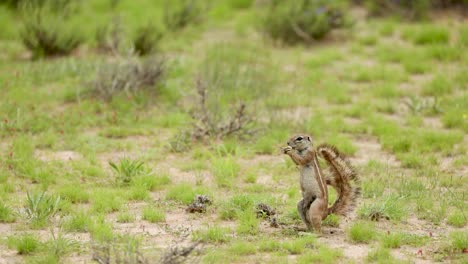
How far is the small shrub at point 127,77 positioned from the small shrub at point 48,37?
1.65m

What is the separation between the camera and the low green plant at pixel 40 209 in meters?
7.16

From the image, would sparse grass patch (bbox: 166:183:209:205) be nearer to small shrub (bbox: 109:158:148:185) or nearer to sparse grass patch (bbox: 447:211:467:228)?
small shrub (bbox: 109:158:148:185)

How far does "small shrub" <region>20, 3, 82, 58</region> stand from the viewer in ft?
40.2

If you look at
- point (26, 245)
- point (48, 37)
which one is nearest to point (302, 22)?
point (48, 37)

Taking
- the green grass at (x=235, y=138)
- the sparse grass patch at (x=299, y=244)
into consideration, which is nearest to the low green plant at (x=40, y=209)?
the green grass at (x=235, y=138)

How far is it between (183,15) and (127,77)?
3.25m

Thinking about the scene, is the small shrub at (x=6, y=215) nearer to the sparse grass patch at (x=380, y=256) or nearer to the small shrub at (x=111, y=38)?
the sparse grass patch at (x=380, y=256)

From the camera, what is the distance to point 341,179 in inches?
276

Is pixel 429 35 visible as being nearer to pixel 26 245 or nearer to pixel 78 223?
pixel 78 223

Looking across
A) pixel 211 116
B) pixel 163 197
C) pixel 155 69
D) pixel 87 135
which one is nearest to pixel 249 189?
pixel 163 197

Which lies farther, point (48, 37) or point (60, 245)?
point (48, 37)

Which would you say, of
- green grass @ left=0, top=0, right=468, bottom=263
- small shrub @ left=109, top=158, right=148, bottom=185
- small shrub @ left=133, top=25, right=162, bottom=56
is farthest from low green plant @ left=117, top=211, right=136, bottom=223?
small shrub @ left=133, top=25, right=162, bottom=56

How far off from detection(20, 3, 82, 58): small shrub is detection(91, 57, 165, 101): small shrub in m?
1.65

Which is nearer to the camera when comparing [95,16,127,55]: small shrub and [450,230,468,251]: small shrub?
[450,230,468,251]: small shrub
